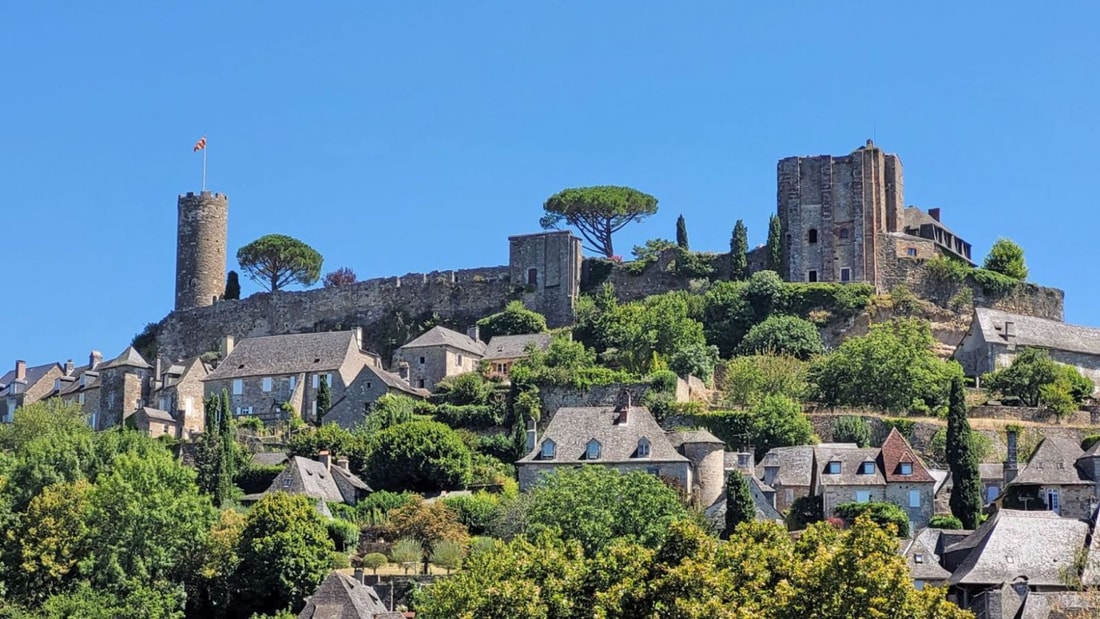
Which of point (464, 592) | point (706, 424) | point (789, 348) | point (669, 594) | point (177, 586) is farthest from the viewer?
point (789, 348)

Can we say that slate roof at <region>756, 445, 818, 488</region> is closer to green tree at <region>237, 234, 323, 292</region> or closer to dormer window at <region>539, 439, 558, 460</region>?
dormer window at <region>539, 439, 558, 460</region>

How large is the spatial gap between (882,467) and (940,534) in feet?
20.6

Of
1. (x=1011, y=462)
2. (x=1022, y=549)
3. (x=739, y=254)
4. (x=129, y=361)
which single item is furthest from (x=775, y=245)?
(x=1022, y=549)

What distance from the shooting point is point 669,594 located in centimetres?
4922

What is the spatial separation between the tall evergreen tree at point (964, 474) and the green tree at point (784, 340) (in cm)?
1864

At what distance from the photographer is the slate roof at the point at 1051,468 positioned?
72.8 m

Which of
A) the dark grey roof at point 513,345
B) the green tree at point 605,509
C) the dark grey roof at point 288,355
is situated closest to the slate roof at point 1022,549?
the green tree at point 605,509

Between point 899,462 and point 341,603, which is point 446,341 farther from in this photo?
point 341,603

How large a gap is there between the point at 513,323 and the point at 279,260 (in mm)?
20250

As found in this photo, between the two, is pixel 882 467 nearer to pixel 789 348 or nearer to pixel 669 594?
pixel 789 348

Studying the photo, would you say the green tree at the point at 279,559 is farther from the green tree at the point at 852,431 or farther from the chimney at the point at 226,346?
the chimney at the point at 226,346

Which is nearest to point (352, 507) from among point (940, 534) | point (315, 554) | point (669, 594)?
point (315, 554)

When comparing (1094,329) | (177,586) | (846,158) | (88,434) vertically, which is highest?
(846,158)

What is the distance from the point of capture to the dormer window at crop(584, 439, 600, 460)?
251 ft
